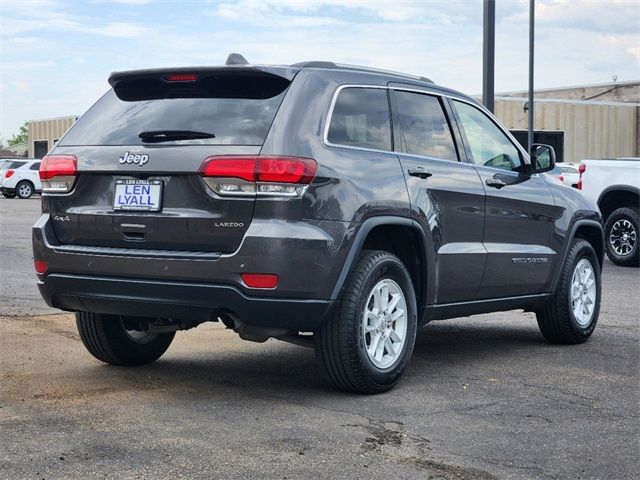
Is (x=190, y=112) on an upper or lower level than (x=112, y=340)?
upper

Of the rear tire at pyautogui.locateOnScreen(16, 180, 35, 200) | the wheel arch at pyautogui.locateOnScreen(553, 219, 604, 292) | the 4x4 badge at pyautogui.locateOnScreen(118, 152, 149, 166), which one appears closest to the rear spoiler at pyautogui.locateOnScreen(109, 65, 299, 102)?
the 4x4 badge at pyautogui.locateOnScreen(118, 152, 149, 166)

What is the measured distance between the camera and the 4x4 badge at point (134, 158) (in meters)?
5.70

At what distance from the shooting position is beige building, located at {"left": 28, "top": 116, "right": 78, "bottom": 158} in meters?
70.0

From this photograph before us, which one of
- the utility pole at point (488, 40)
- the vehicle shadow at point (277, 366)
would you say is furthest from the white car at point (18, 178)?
the vehicle shadow at point (277, 366)

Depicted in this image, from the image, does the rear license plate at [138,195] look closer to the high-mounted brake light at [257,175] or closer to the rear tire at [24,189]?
the high-mounted brake light at [257,175]

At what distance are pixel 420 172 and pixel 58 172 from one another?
6.92 ft

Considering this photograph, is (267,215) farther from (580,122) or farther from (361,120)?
(580,122)

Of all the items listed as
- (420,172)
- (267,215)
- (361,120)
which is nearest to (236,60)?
(361,120)

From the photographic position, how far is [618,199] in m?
15.4

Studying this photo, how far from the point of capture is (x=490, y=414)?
Result: 5613 mm

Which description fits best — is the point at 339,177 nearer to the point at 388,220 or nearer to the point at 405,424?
the point at 388,220

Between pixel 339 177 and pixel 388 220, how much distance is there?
473 millimetres

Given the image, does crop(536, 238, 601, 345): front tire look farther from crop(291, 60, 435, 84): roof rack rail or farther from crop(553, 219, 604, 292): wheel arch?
crop(291, 60, 435, 84): roof rack rail

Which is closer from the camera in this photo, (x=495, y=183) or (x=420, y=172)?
(x=420, y=172)
